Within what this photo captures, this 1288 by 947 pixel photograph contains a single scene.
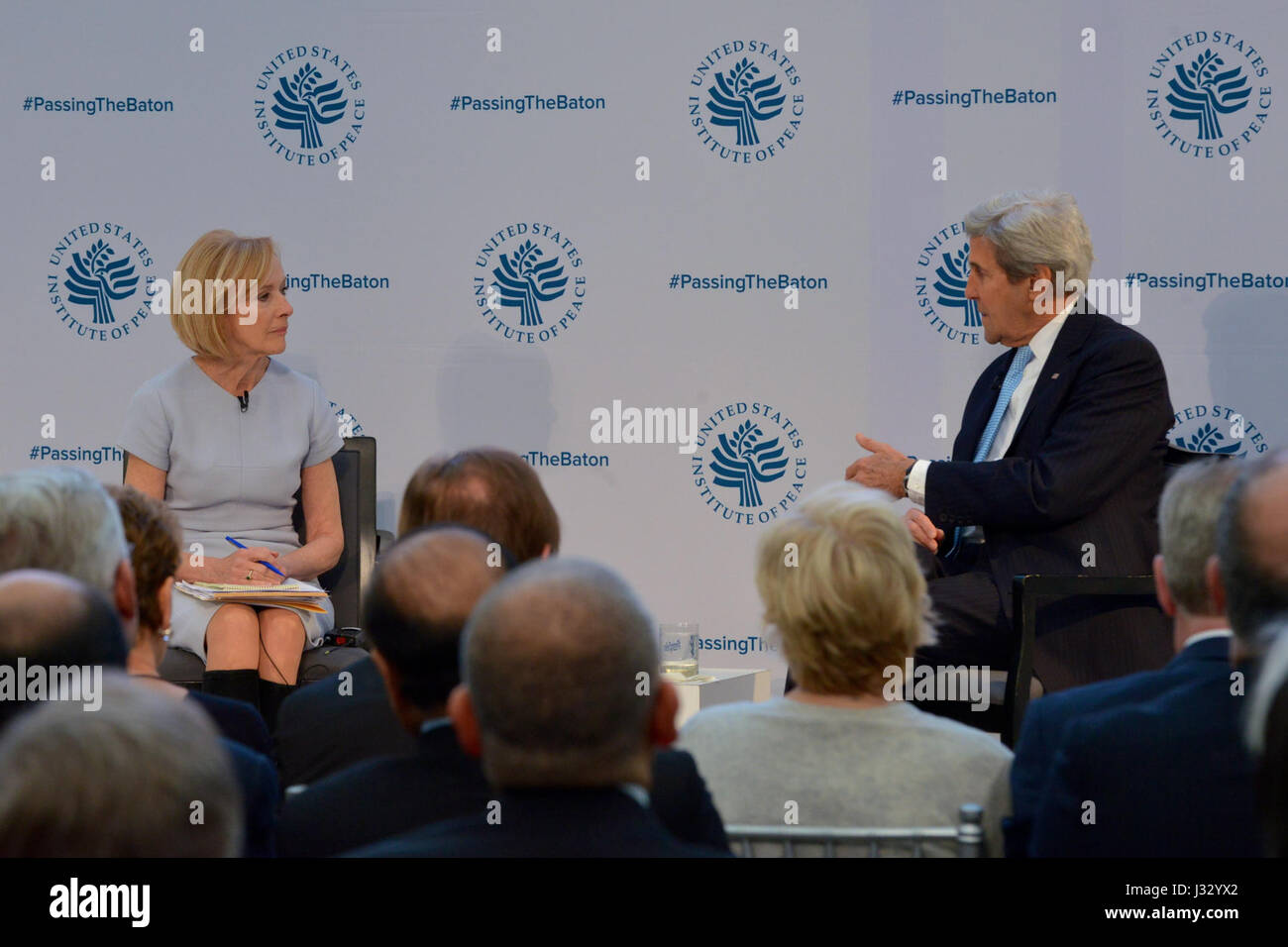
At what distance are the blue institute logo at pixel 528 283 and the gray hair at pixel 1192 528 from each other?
3016 millimetres

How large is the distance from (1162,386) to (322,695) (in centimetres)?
226

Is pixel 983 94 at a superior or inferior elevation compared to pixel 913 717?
superior

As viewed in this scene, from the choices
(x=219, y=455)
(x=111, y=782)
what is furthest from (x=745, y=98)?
(x=111, y=782)

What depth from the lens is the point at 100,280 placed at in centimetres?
484

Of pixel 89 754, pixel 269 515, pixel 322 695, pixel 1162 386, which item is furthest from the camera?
pixel 269 515

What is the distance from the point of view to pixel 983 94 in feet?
14.8

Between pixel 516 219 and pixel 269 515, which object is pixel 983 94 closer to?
pixel 516 219

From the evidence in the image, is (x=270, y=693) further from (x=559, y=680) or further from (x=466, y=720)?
(x=559, y=680)

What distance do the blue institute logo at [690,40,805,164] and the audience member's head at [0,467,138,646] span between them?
3108mm

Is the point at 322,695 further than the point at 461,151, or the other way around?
the point at 461,151

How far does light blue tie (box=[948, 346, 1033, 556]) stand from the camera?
367cm
